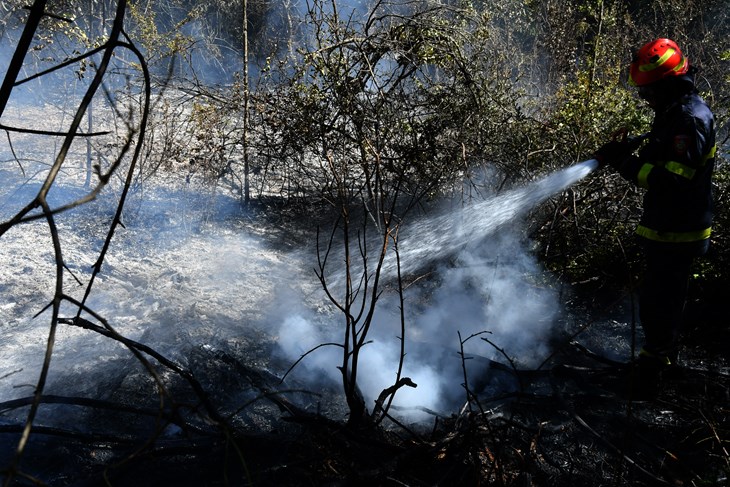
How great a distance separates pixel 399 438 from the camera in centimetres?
298

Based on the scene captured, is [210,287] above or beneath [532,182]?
beneath

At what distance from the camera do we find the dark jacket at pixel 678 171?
3215 mm

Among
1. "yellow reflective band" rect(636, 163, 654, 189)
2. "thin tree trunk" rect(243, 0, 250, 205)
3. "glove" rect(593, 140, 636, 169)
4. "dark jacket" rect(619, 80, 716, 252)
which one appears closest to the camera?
"dark jacket" rect(619, 80, 716, 252)

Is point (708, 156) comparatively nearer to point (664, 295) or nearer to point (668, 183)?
point (668, 183)

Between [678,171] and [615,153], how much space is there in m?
0.51

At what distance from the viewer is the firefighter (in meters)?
3.24

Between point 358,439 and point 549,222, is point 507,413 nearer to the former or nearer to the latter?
point 358,439

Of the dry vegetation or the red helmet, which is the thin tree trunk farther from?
the red helmet

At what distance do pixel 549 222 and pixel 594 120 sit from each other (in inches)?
41.6

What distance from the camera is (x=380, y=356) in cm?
398

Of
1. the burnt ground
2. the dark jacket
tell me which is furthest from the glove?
the burnt ground

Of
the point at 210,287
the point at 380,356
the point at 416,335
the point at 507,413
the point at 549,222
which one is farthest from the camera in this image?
the point at 549,222

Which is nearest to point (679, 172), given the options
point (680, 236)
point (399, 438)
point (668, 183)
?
point (668, 183)

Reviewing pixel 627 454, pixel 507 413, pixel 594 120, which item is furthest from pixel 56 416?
pixel 594 120
